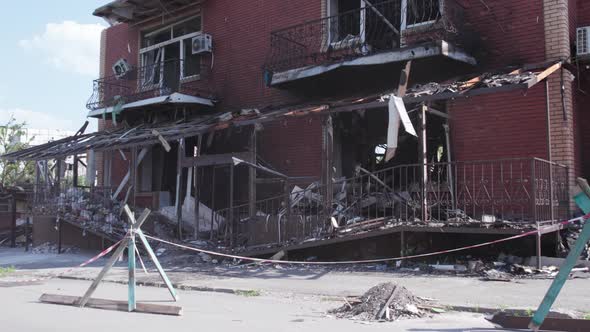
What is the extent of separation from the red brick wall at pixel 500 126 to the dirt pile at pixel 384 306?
5227mm

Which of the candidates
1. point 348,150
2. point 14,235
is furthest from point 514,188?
point 14,235

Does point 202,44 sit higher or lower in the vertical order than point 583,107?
higher

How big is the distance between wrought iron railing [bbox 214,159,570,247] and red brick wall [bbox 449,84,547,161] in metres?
0.30

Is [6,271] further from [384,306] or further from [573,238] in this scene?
[573,238]

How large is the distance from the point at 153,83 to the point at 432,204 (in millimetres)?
11220

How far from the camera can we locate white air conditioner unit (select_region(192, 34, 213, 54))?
16875mm

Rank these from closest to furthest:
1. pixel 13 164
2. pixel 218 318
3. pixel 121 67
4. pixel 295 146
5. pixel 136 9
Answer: pixel 218 318, pixel 295 146, pixel 136 9, pixel 121 67, pixel 13 164

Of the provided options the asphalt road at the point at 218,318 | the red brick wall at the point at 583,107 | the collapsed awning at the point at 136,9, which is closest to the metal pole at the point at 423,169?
the asphalt road at the point at 218,318

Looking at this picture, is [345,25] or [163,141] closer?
[163,141]

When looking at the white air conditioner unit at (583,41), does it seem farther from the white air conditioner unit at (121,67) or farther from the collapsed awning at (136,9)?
the white air conditioner unit at (121,67)

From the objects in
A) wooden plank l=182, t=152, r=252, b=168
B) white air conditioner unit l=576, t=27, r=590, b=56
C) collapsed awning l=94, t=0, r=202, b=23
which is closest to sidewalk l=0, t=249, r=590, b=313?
wooden plank l=182, t=152, r=252, b=168

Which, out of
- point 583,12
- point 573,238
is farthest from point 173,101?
point 573,238

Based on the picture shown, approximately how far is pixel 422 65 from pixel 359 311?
6869 millimetres

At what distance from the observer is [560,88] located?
1075 cm
